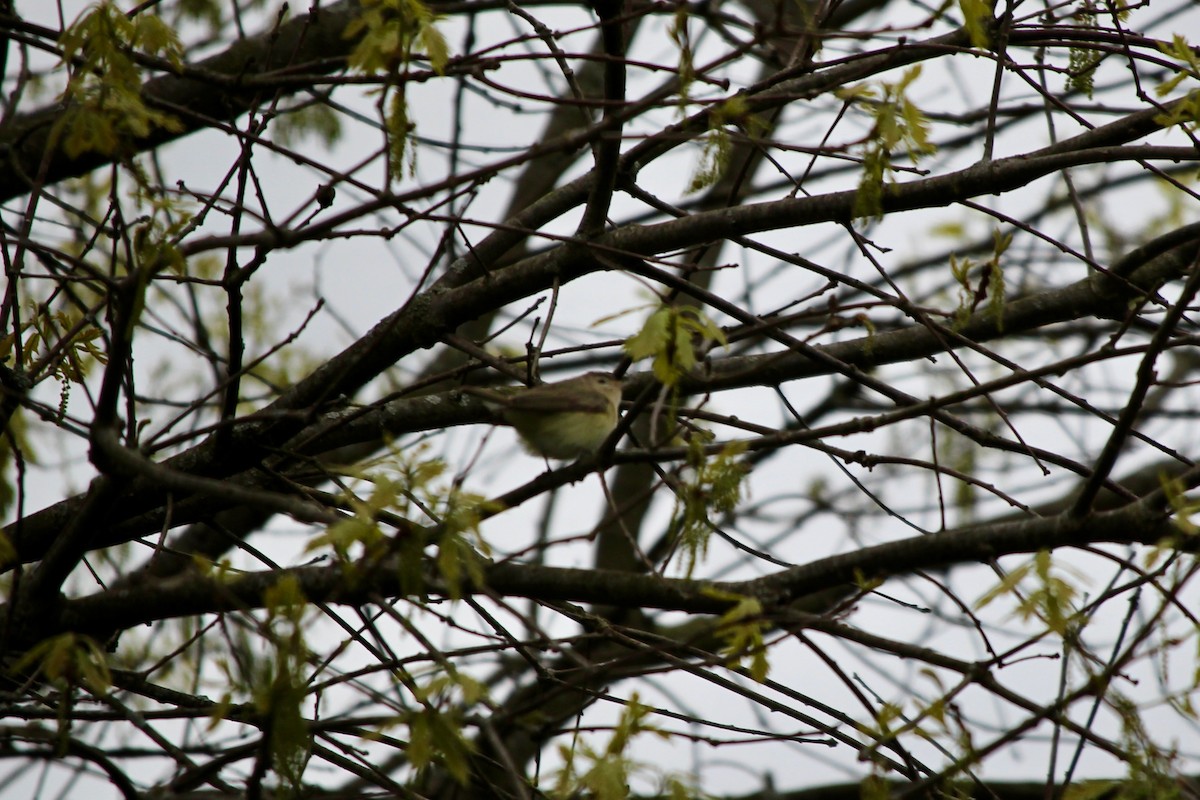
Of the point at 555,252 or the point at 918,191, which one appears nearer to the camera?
the point at 918,191

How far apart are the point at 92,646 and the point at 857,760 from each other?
6.43 feet

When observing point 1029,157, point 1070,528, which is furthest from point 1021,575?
point 1029,157

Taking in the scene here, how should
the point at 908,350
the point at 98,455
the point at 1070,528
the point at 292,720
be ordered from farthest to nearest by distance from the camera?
1. the point at 908,350
2. the point at 98,455
3. the point at 1070,528
4. the point at 292,720

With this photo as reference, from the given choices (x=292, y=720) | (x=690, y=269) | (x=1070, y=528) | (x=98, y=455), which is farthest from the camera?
(x=690, y=269)

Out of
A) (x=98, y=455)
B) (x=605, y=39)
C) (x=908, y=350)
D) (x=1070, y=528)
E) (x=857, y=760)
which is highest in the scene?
(x=605, y=39)

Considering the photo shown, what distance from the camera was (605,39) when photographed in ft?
11.2

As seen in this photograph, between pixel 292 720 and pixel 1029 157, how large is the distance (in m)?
2.68

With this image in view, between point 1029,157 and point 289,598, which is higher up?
point 1029,157

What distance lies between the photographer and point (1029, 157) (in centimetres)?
347

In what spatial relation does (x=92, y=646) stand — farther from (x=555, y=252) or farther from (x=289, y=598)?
(x=555, y=252)

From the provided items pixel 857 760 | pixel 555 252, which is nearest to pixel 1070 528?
pixel 857 760

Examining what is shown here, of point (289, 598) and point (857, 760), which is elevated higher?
point (289, 598)

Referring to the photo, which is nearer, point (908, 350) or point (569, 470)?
point (569, 470)

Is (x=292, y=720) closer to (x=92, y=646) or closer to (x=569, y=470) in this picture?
(x=92, y=646)
